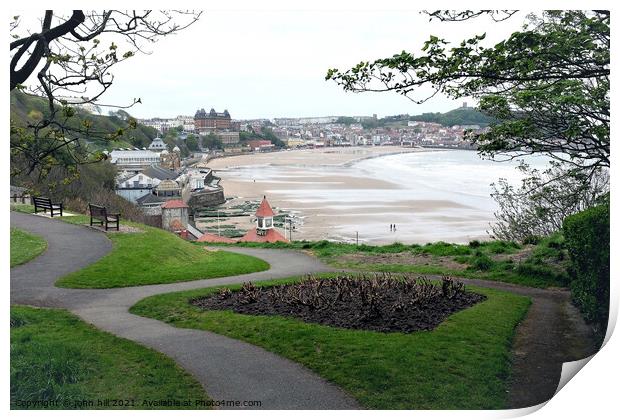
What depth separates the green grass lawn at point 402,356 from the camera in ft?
17.4

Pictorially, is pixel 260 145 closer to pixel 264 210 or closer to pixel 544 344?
pixel 264 210

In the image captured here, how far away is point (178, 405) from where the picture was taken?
17.6 ft

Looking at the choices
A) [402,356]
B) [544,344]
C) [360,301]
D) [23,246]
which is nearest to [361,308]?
[360,301]

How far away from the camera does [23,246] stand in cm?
668

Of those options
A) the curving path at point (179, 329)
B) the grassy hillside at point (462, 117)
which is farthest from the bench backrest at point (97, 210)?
the grassy hillside at point (462, 117)

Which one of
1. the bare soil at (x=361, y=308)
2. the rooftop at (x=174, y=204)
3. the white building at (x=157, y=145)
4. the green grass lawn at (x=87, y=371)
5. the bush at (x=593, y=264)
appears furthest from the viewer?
the rooftop at (x=174, y=204)

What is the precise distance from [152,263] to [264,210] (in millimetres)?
1787

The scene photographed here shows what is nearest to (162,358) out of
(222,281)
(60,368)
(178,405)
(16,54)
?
(178,405)

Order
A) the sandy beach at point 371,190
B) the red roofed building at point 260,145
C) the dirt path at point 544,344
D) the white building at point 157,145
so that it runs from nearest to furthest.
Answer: the dirt path at point 544,344 < the white building at point 157,145 < the sandy beach at point 371,190 < the red roofed building at point 260,145

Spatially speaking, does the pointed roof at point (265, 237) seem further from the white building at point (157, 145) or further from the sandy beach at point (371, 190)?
the white building at point (157, 145)

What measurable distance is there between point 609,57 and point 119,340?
21.2ft

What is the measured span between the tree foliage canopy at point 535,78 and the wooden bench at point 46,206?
3.93 m

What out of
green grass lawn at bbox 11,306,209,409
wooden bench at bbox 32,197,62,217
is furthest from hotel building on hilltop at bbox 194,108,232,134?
green grass lawn at bbox 11,306,209,409

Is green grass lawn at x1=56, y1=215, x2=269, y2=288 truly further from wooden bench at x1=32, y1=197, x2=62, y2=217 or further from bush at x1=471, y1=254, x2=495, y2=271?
bush at x1=471, y1=254, x2=495, y2=271
